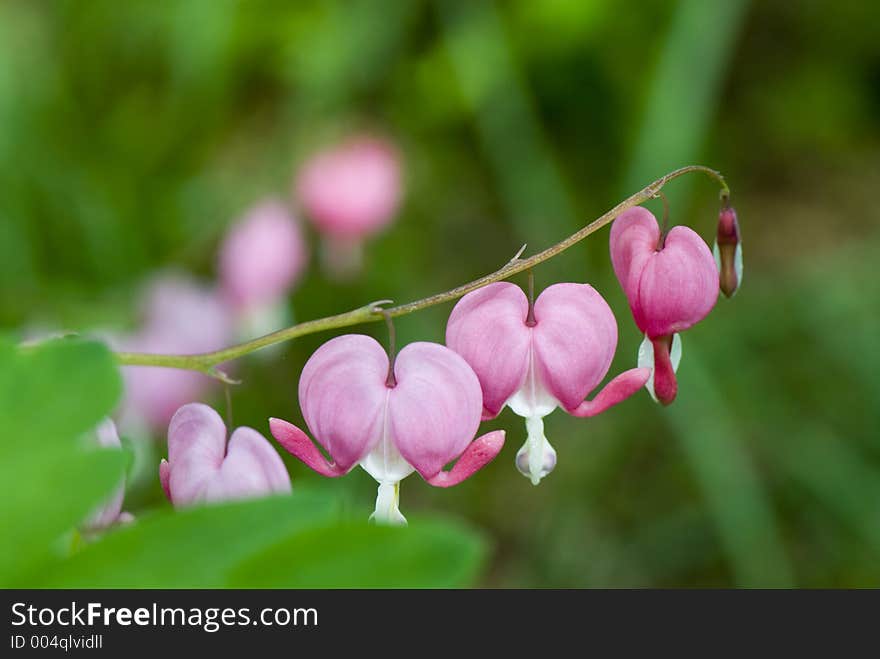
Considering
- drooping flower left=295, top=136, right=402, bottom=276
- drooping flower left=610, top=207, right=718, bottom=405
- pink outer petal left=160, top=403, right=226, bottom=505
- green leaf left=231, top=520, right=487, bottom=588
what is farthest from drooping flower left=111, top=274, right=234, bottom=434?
green leaf left=231, top=520, right=487, bottom=588

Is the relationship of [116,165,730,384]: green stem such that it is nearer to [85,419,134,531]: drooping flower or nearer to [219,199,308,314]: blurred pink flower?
[85,419,134,531]: drooping flower

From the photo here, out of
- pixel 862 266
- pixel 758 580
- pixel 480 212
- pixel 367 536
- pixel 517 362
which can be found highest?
pixel 480 212

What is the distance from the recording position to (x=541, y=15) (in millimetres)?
2252

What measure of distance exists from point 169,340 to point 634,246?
1203 millimetres

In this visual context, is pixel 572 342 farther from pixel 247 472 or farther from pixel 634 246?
pixel 247 472

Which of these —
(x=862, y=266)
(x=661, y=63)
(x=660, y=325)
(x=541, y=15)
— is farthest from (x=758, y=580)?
(x=660, y=325)

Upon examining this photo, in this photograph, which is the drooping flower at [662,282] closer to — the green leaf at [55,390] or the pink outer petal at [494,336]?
the pink outer petal at [494,336]

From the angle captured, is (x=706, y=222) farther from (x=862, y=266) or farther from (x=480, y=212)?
(x=480, y=212)

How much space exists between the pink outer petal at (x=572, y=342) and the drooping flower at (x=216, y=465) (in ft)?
0.58

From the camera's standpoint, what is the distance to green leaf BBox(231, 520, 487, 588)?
0.41 meters

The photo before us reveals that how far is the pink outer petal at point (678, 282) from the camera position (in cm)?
66

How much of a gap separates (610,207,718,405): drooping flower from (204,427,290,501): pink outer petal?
0.80ft

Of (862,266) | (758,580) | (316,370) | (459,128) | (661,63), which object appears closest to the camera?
(316,370)

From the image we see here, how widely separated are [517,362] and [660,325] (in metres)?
0.10
